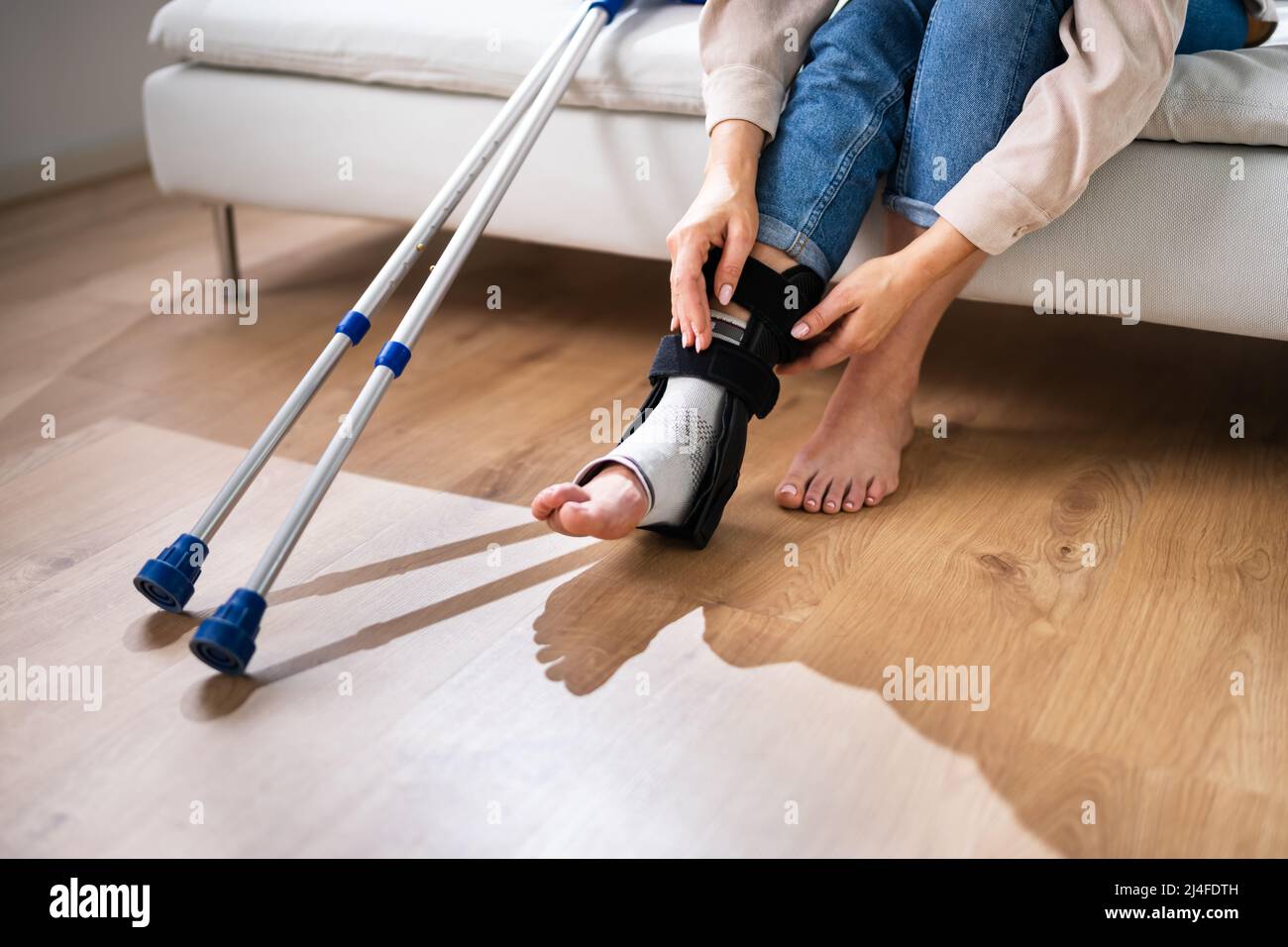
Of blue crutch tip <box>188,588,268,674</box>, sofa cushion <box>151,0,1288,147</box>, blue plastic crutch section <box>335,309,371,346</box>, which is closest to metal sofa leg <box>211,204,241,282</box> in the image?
sofa cushion <box>151,0,1288,147</box>

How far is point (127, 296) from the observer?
1744 millimetres

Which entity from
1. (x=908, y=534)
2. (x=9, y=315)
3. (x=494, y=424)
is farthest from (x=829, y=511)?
(x=9, y=315)

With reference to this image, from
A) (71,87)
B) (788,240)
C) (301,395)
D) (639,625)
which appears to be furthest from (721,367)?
(71,87)

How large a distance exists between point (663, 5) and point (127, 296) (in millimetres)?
883

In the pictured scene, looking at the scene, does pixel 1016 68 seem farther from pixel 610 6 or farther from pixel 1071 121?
pixel 610 6

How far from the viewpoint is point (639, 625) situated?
947 mm

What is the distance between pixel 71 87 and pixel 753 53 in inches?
66.8

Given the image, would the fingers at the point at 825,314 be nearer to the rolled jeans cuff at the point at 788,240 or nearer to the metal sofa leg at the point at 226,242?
the rolled jeans cuff at the point at 788,240

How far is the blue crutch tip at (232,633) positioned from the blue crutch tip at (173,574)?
0.24 feet

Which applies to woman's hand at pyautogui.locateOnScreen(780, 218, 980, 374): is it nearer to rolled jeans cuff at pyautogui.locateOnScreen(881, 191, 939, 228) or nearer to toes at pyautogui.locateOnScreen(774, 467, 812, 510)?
rolled jeans cuff at pyautogui.locateOnScreen(881, 191, 939, 228)

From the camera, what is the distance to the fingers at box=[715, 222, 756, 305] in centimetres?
100

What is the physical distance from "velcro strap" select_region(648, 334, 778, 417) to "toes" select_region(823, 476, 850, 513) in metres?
0.14

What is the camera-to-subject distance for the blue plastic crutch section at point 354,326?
1013 millimetres

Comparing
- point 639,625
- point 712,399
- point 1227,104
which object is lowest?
point 639,625
